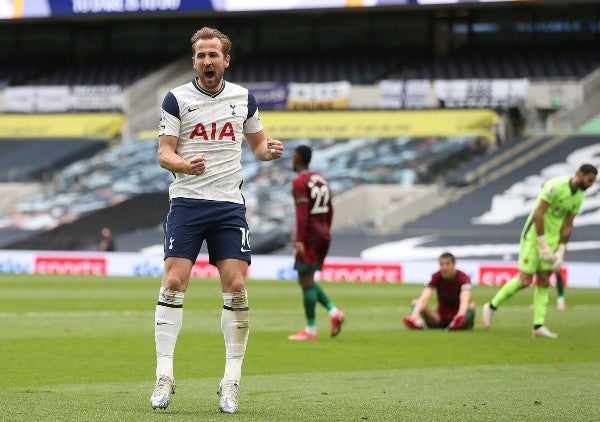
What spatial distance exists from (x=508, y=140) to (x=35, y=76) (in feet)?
76.6

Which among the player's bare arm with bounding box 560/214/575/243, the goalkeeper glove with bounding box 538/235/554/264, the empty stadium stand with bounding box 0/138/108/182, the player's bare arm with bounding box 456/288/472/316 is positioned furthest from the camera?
the empty stadium stand with bounding box 0/138/108/182

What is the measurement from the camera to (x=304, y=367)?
39.6ft

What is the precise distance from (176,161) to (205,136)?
411mm

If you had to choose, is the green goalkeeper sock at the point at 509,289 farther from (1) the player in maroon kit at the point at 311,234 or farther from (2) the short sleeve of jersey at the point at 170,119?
(2) the short sleeve of jersey at the point at 170,119

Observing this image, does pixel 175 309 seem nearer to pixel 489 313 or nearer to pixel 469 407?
pixel 469 407

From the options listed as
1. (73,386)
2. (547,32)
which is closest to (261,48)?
(547,32)

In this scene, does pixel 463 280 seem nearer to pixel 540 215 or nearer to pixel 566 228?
pixel 566 228

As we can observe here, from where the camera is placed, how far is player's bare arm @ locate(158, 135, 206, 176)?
823cm

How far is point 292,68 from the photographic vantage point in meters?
56.6

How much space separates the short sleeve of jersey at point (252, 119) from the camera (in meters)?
8.90

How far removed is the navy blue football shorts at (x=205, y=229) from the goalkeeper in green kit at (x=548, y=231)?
24.3 ft

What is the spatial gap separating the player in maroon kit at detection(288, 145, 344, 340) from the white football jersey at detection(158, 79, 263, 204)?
20.8 ft

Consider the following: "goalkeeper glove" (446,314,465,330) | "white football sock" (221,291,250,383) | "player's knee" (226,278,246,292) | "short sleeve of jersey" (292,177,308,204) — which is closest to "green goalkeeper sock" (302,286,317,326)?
"short sleeve of jersey" (292,177,308,204)

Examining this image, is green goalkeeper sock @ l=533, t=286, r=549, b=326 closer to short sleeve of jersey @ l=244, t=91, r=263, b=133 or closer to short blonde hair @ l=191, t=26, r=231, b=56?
short sleeve of jersey @ l=244, t=91, r=263, b=133
